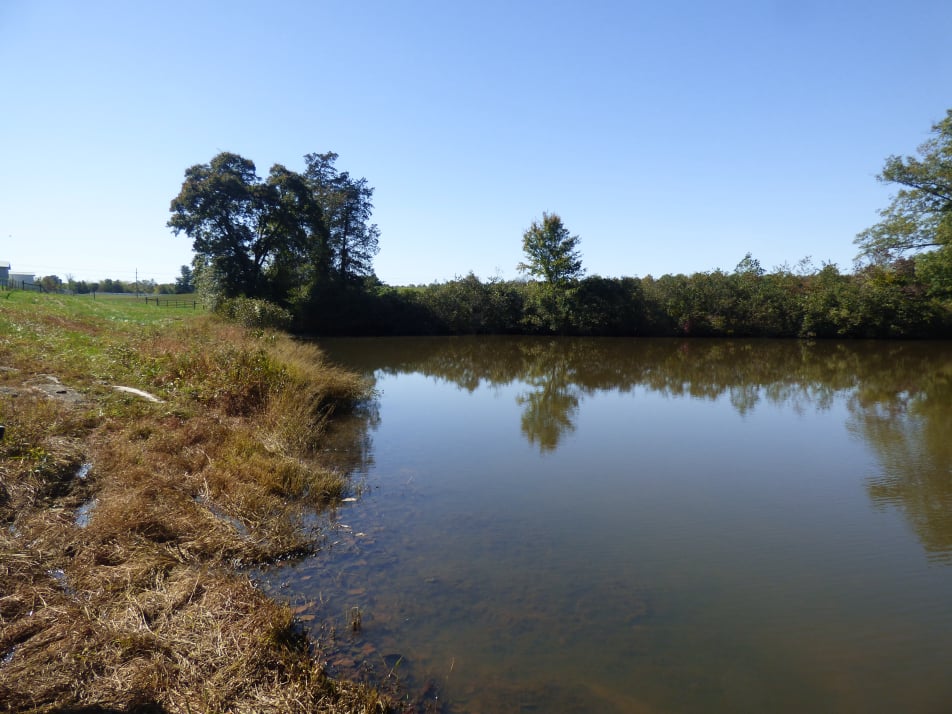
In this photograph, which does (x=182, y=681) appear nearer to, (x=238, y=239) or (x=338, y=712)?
(x=338, y=712)

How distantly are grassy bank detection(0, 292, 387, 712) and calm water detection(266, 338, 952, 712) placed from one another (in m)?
0.52

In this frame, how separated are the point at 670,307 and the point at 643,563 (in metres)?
31.4

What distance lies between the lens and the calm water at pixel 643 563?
374 cm

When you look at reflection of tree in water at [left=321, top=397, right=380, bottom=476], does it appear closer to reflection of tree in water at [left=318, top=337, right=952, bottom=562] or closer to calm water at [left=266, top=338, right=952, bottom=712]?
calm water at [left=266, top=338, right=952, bottom=712]

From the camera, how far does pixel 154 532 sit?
16.1 ft

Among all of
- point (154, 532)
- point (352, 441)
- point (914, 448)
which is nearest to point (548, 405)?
point (352, 441)

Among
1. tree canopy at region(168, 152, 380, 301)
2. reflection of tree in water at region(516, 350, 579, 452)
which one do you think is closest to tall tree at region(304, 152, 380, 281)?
tree canopy at region(168, 152, 380, 301)

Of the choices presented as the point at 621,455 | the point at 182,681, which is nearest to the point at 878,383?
the point at 621,455

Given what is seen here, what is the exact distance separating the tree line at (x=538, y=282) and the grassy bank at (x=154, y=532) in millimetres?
23407

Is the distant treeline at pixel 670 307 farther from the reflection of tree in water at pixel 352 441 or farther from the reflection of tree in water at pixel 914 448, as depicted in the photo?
the reflection of tree in water at pixel 352 441

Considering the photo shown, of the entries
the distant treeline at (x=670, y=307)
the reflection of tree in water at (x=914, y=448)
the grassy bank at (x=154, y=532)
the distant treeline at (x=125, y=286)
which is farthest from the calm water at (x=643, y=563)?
the distant treeline at (x=125, y=286)

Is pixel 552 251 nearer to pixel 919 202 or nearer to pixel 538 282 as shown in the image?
pixel 538 282

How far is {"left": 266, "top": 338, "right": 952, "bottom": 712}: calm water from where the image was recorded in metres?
3.74

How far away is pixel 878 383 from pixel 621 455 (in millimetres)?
12111
